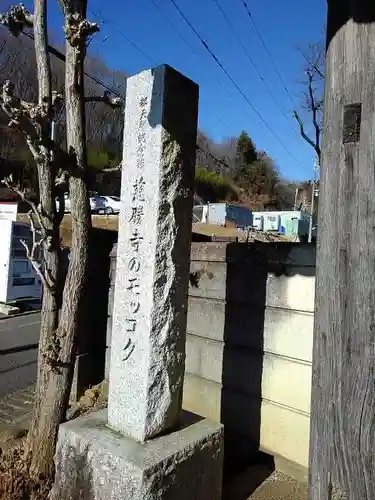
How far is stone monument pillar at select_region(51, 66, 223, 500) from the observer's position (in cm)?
237

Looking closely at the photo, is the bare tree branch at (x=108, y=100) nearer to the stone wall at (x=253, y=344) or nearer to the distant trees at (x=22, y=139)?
the stone wall at (x=253, y=344)

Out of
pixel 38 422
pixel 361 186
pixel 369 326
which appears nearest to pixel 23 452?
pixel 38 422

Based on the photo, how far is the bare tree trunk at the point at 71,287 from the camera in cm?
317

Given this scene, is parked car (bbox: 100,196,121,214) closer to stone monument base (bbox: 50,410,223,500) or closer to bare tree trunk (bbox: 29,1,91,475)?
bare tree trunk (bbox: 29,1,91,475)

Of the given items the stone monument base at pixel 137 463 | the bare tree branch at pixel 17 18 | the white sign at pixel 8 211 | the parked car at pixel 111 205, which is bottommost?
the stone monument base at pixel 137 463

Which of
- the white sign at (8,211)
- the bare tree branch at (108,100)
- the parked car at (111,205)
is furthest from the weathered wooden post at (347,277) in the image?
the parked car at (111,205)

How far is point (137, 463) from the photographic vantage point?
214 cm

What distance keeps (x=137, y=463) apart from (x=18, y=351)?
541cm

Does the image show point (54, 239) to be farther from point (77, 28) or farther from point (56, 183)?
point (77, 28)

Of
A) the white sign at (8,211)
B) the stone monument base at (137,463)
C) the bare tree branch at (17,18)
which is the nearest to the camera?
the stone monument base at (137,463)

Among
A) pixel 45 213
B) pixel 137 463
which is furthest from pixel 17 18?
pixel 137 463

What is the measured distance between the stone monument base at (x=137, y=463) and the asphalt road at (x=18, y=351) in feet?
9.81

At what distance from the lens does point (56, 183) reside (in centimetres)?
344

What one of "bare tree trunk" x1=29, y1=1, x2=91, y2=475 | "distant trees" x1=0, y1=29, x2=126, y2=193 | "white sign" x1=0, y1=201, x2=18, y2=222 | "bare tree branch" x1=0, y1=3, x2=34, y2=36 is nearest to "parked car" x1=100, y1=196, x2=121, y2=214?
"distant trees" x1=0, y1=29, x2=126, y2=193
